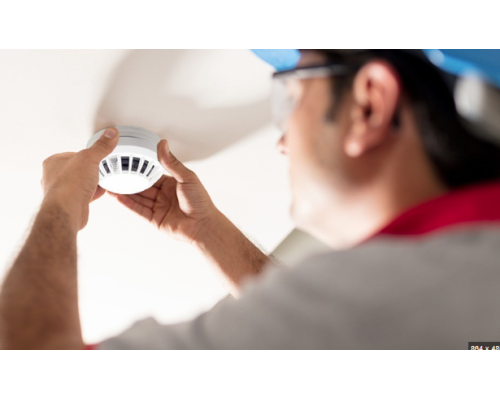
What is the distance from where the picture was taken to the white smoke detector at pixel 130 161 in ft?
3.58

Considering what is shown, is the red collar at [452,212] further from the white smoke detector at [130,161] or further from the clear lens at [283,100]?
the white smoke detector at [130,161]

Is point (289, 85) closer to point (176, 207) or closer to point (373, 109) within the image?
point (373, 109)

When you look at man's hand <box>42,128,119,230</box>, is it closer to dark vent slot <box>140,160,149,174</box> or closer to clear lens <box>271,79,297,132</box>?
dark vent slot <box>140,160,149,174</box>

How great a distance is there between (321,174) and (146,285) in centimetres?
96

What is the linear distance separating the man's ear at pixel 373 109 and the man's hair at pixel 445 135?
33mm

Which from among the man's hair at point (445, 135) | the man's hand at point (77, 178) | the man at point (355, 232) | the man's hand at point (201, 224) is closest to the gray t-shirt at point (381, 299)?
→ the man at point (355, 232)

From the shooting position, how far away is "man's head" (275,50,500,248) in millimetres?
786

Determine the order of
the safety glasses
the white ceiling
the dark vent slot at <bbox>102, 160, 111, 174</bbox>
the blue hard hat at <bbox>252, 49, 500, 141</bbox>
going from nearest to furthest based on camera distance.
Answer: the blue hard hat at <bbox>252, 49, 500, 141</bbox> < the safety glasses < the white ceiling < the dark vent slot at <bbox>102, 160, 111, 174</bbox>

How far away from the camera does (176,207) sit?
130 cm

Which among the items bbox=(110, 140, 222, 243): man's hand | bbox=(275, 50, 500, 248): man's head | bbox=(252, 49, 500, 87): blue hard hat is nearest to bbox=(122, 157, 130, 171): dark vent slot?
bbox=(110, 140, 222, 243): man's hand

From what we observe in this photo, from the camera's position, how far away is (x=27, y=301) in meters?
0.80

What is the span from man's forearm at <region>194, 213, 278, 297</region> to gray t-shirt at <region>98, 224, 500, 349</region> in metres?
0.58

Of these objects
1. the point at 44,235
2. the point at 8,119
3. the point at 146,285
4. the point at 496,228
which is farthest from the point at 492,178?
the point at 146,285

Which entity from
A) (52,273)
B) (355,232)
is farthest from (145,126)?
(355,232)
